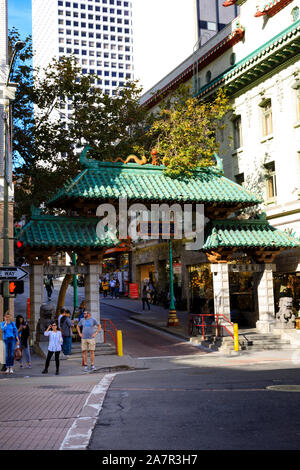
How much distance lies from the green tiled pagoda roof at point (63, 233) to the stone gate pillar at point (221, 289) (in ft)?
17.9

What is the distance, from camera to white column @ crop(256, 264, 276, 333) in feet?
86.0

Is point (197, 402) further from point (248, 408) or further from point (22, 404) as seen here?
point (22, 404)

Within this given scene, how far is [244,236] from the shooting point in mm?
25875

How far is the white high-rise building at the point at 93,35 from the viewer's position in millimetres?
153375

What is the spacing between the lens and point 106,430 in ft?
28.5

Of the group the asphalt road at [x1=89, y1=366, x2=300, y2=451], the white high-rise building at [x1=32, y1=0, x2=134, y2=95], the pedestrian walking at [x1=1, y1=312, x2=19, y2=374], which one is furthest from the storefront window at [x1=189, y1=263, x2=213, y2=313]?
the white high-rise building at [x1=32, y1=0, x2=134, y2=95]

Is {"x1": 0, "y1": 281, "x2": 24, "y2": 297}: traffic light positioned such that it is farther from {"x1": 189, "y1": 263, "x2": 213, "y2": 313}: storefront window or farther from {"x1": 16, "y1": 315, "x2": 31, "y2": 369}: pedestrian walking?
{"x1": 189, "y1": 263, "x2": 213, "y2": 313}: storefront window

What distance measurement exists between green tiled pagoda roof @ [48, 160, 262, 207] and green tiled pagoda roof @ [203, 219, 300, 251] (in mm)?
1152

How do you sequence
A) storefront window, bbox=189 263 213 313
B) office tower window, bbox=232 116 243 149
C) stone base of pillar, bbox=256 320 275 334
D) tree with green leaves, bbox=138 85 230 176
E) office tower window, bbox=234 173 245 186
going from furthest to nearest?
storefront window, bbox=189 263 213 313, office tower window, bbox=232 116 243 149, office tower window, bbox=234 173 245 186, tree with green leaves, bbox=138 85 230 176, stone base of pillar, bbox=256 320 275 334

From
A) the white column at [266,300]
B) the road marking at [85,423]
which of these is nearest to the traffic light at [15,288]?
the road marking at [85,423]

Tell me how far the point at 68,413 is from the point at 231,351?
1359 cm

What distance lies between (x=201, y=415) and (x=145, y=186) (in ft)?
53.1

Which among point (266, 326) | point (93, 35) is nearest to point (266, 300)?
point (266, 326)

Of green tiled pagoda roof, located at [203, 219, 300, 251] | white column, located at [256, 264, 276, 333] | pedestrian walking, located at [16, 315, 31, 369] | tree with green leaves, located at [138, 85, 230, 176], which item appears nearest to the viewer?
pedestrian walking, located at [16, 315, 31, 369]
